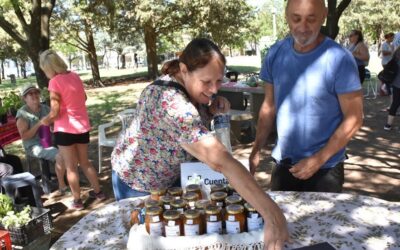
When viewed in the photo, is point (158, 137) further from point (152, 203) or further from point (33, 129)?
point (33, 129)

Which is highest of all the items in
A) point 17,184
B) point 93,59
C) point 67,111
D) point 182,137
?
point 93,59

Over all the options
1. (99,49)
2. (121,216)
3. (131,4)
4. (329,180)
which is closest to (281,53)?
(329,180)

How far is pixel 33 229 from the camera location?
11.3ft

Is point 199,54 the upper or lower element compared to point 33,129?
upper

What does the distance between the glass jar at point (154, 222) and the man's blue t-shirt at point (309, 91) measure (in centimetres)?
106

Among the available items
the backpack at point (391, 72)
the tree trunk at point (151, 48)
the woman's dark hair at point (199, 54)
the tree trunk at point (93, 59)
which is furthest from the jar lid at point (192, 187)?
the tree trunk at point (151, 48)

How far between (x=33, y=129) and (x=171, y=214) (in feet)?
12.5

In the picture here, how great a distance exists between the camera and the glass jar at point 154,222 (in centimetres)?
160

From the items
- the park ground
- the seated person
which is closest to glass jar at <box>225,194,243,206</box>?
the park ground

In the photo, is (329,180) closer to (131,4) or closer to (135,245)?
(135,245)

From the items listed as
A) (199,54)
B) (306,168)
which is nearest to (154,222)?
(199,54)

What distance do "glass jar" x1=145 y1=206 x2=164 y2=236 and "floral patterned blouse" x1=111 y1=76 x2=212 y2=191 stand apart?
0.31 meters

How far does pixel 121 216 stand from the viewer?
2.05 m

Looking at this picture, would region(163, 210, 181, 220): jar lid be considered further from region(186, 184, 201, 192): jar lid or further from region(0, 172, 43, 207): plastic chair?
region(0, 172, 43, 207): plastic chair
